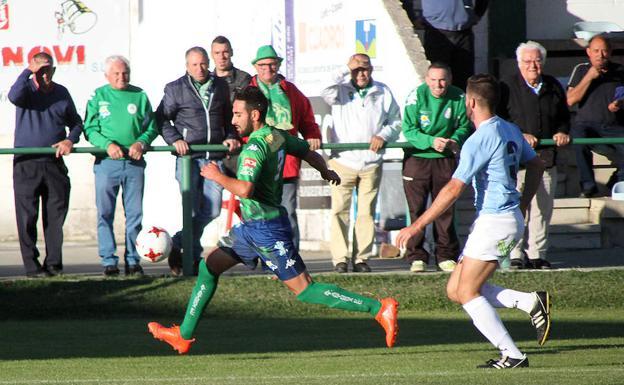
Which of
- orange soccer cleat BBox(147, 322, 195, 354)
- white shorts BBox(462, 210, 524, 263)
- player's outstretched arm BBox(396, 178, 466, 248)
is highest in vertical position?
player's outstretched arm BBox(396, 178, 466, 248)

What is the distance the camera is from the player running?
31.9ft

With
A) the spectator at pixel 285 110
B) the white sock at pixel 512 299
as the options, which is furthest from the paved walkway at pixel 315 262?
the white sock at pixel 512 299

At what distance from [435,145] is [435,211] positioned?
4.36 metres

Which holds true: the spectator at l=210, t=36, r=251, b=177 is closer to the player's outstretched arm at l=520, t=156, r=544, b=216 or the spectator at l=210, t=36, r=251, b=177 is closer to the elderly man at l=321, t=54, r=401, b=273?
the elderly man at l=321, t=54, r=401, b=273

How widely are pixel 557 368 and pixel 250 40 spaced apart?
31.6 feet

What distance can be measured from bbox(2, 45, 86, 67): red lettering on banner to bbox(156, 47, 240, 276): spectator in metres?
5.47

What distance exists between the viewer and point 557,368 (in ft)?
29.5

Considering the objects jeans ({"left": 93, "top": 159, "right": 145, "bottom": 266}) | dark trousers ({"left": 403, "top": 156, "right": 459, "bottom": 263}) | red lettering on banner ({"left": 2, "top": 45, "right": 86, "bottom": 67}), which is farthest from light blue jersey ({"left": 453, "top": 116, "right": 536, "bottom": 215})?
red lettering on banner ({"left": 2, "top": 45, "right": 86, "bottom": 67})

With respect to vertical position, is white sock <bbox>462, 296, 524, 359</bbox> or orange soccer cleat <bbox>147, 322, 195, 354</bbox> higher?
white sock <bbox>462, 296, 524, 359</bbox>

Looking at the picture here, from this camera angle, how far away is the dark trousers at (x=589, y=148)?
1526 centimetres

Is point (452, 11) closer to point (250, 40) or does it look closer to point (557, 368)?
point (250, 40)

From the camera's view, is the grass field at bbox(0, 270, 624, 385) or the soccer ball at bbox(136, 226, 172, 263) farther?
the soccer ball at bbox(136, 226, 172, 263)

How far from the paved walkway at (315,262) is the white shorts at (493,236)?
14.9 feet

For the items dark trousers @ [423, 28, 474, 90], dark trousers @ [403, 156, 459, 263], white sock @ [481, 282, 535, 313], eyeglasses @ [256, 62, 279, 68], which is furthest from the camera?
dark trousers @ [423, 28, 474, 90]
